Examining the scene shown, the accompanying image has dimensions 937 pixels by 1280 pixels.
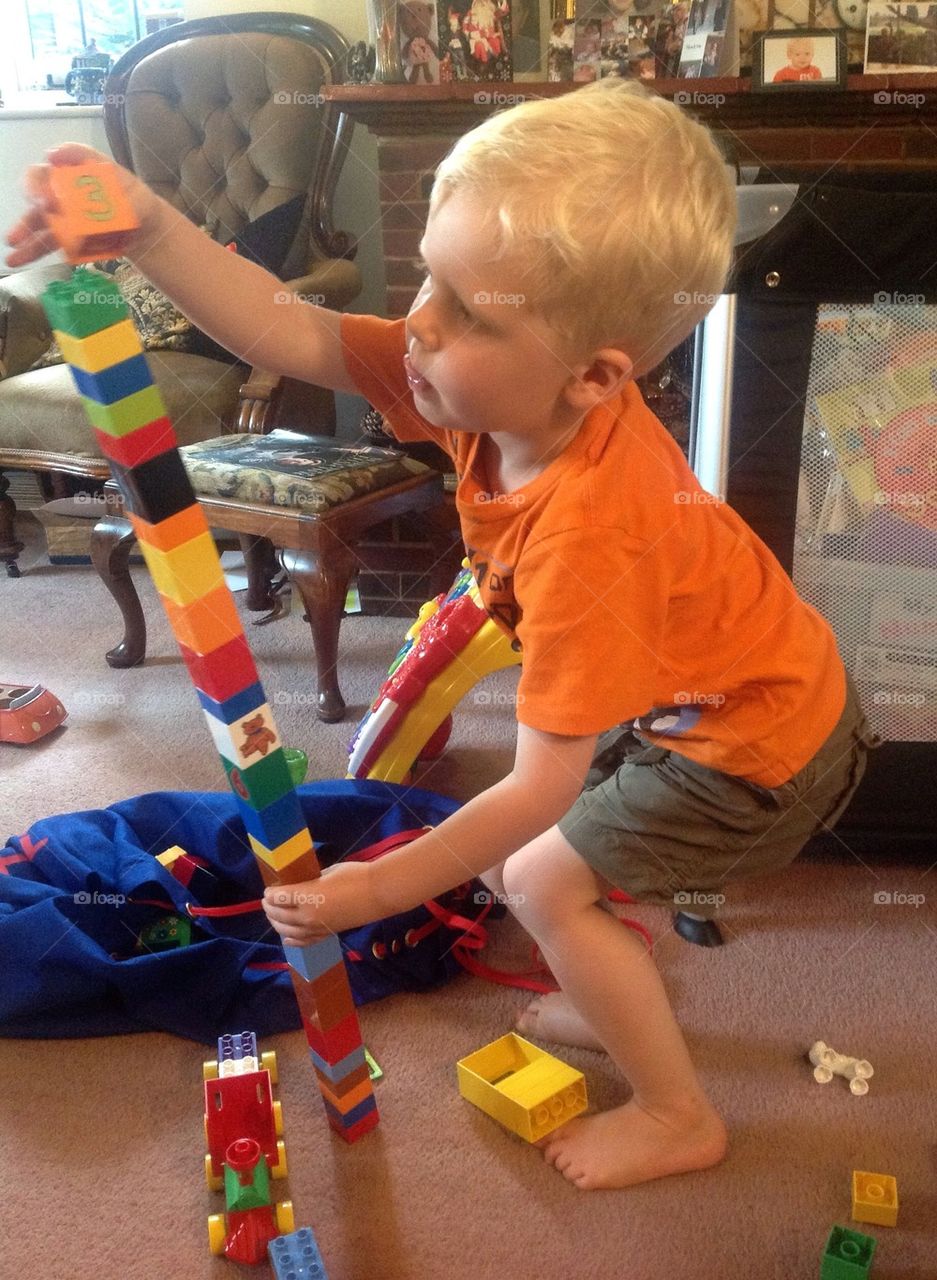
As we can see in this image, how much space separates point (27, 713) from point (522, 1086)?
42.0 inches

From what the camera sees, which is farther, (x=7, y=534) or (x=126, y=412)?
(x=7, y=534)

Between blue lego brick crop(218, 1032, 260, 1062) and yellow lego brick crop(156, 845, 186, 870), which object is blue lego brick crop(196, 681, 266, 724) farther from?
yellow lego brick crop(156, 845, 186, 870)

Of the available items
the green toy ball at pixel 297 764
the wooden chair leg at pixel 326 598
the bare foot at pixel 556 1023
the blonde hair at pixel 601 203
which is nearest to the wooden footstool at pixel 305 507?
the wooden chair leg at pixel 326 598

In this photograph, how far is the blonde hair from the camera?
28.9 inches

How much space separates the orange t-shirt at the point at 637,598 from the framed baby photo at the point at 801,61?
1234 millimetres

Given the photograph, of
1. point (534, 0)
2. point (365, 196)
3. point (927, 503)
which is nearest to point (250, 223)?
point (365, 196)

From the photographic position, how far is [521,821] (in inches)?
32.6

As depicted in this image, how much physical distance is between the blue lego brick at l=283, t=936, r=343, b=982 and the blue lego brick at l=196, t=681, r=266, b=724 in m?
0.22

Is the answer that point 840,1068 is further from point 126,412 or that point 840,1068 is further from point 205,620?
point 126,412

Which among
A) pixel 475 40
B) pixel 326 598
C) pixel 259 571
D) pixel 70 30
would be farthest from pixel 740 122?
pixel 70 30

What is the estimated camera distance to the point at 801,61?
1.88m

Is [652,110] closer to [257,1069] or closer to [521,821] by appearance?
[521,821]

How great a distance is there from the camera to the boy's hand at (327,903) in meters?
0.85

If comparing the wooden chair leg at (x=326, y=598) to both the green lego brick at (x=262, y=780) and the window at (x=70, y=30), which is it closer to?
the green lego brick at (x=262, y=780)
